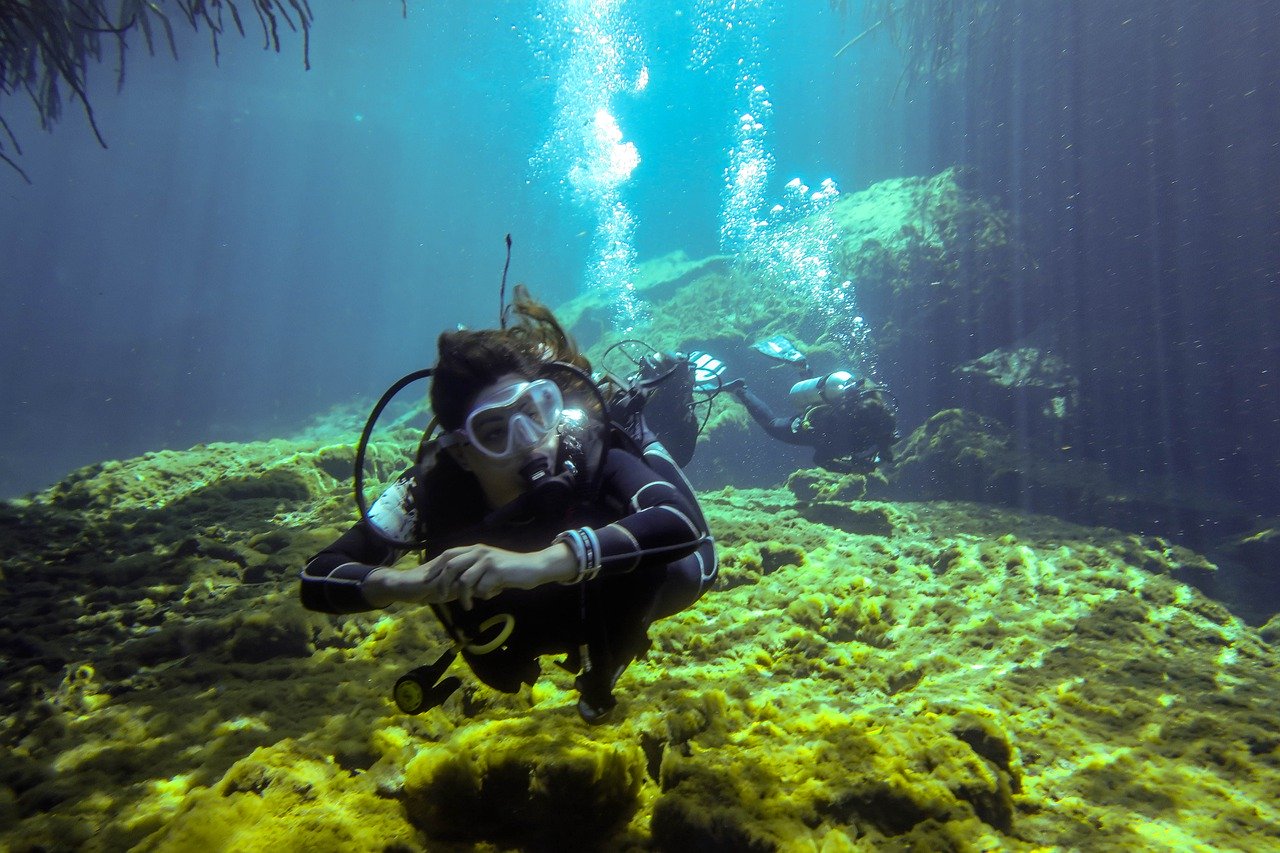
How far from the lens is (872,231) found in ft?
52.6

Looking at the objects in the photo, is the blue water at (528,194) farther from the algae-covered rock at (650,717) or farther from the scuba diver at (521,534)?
the scuba diver at (521,534)

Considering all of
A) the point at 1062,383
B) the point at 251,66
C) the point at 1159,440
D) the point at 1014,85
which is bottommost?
the point at 1159,440

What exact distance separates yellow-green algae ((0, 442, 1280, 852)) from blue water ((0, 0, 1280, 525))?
1010cm

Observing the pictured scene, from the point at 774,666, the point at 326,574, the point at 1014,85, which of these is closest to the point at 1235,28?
the point at 1014,85

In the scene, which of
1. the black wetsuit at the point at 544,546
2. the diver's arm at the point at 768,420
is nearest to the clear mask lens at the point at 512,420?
the black wetsuit at the point at 544,546

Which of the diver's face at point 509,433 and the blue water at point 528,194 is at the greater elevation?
the blue water at point 528,194

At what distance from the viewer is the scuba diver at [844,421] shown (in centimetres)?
768

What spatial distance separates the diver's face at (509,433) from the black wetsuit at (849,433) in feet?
21.6

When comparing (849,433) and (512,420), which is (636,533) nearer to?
(512,420)

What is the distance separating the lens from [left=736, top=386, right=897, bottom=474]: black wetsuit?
766 cm

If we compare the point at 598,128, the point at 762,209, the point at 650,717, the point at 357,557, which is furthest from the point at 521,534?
the point at 598,128

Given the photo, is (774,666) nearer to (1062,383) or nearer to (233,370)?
(1062,383)

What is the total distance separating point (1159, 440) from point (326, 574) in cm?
1481

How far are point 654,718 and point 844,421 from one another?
6.49 m
